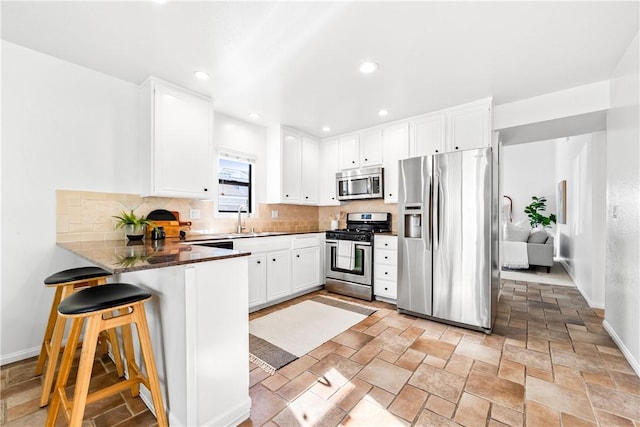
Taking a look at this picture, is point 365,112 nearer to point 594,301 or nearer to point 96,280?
point 96,280

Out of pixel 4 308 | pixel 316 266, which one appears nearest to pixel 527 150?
pixel 316 266

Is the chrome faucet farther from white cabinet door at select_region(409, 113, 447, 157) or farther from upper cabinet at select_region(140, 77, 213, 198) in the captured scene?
white cabinet door at select_region(409, 113, 447, 157)

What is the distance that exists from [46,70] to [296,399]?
3.20 m

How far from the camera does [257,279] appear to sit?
3189mm

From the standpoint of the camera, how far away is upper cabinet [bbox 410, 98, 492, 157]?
3051 millimetres

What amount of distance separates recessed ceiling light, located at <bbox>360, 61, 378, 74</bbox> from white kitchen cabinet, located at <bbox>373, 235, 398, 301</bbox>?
1949 millimetres

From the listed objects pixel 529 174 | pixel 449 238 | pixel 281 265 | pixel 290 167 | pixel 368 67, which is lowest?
pixel 281 265

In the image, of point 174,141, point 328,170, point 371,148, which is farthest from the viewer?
point 328,170

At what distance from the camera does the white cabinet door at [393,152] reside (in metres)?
3.69

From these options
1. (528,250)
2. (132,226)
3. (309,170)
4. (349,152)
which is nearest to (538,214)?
(528,250)

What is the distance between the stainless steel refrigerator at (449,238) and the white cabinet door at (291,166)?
1.64m

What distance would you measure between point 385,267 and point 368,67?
2.35 m

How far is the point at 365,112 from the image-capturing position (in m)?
3.46

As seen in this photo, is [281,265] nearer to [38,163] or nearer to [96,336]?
[96,336]
